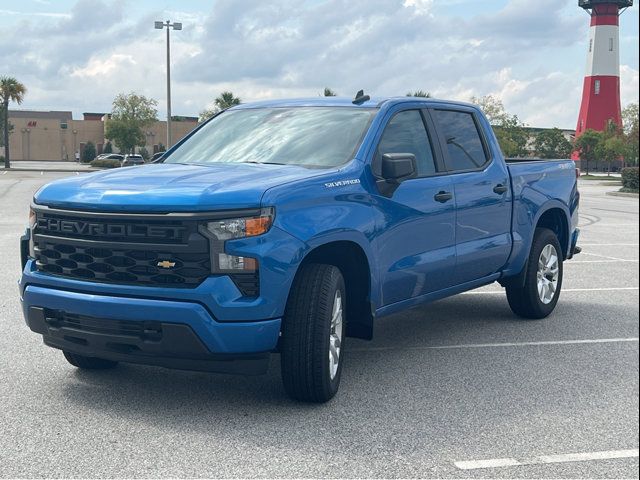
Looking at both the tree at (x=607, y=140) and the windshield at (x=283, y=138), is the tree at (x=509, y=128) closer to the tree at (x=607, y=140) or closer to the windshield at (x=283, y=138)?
the tree at (x=607, y=140)

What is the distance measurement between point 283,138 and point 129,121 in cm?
8204

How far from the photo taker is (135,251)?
4484mm

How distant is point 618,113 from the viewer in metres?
75.5

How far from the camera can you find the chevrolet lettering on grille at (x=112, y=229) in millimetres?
4430

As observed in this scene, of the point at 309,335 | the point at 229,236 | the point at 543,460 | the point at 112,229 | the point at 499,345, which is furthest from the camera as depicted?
the point at 499,345

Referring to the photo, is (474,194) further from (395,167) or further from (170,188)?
(170,188)

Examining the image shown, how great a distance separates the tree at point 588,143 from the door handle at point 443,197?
71.6 m

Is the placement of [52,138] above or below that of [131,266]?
above

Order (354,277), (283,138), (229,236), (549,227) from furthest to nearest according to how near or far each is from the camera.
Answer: (549,227), (283,138), (354,277), (229,236)

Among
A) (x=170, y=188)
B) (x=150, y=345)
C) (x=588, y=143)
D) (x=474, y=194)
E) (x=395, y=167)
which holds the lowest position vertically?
(x=150, y=345)

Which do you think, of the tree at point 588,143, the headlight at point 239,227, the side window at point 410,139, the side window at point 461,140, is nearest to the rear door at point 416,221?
the side window at point 410,139

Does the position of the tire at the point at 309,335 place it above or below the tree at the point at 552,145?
below

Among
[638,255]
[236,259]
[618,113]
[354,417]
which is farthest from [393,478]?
[618,113]

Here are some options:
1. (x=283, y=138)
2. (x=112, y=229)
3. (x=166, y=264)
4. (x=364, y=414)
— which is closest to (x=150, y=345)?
(x=166, y=264)
